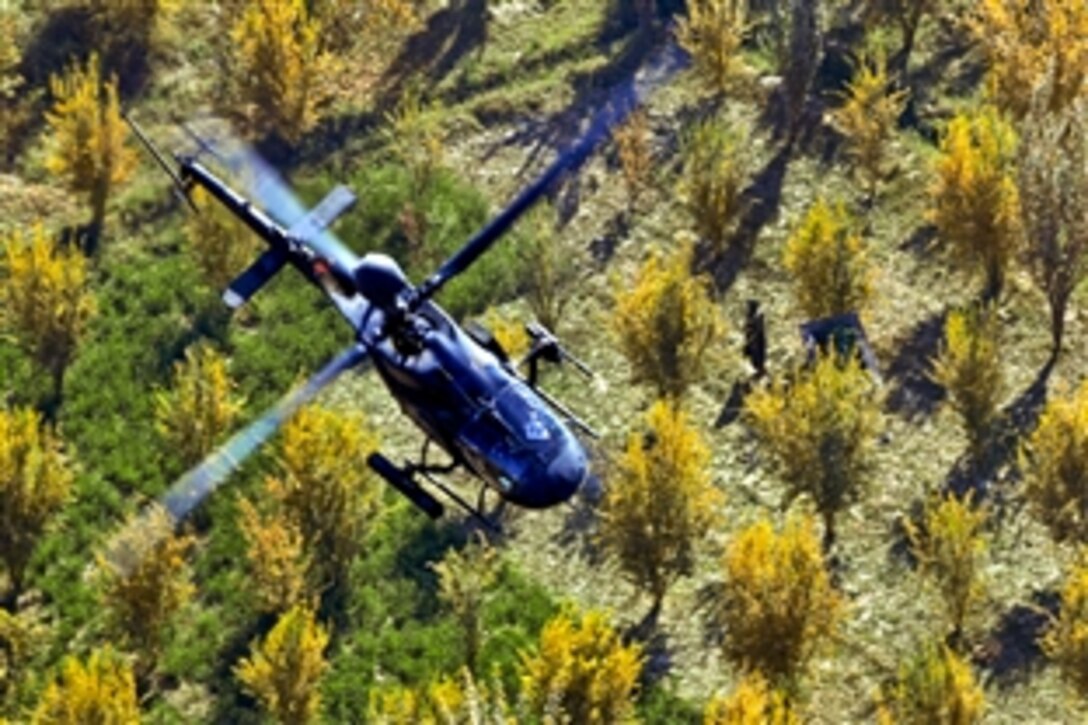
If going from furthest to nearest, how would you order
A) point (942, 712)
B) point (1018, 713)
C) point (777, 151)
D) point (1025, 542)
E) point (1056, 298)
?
point (777, 151), point (1056, 298), point (1025, 542), point (1018, 713), point (942, 712)

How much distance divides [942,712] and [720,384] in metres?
8.63

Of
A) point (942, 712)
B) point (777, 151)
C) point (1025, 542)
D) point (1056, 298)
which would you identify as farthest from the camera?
point (777, 151)

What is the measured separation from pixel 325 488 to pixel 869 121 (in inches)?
537

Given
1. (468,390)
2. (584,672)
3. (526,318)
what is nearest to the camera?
(468,390)

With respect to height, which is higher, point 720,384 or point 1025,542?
point 720,384

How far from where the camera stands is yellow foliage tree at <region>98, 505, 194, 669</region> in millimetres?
23734

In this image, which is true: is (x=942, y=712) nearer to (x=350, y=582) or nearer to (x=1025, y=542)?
(x=1025, y=542)

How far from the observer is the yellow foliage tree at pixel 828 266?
28797mm

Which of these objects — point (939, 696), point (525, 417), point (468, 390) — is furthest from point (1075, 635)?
point (468, 390)

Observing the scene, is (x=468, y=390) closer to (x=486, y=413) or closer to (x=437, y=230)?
(x=486, y=413)

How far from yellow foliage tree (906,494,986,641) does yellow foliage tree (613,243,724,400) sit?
4450 millimetres

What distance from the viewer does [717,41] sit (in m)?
34.5

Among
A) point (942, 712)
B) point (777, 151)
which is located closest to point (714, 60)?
point (777, 151)

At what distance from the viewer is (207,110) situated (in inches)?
1372
